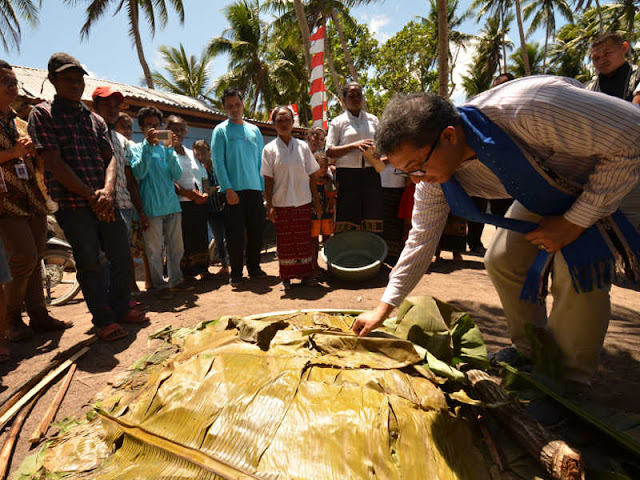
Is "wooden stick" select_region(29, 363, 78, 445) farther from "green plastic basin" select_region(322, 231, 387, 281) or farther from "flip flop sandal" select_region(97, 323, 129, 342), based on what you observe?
"green plastic basin" select_region(322, 231, 387, 281)

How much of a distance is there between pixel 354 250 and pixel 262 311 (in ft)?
5.52

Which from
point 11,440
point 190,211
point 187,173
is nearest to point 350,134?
point 187,173

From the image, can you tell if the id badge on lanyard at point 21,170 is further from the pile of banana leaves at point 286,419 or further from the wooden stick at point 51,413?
the pile of banana leaves at point 286,419

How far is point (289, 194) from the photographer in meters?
4.27

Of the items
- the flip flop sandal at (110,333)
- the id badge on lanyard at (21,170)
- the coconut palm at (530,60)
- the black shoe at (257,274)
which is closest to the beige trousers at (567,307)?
the flip flop sandal at (110,333)

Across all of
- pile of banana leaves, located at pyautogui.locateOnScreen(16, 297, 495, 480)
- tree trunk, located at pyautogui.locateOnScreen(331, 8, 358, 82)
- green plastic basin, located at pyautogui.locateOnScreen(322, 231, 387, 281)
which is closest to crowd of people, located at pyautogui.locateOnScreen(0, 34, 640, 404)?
green plastic basin, located at pyautogui.locateOnScreen(322, 231, 387, 281)

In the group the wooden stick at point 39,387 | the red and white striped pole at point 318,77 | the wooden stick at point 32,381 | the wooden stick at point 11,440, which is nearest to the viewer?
the wooden stick at point 11,440

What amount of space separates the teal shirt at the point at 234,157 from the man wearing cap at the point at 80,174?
4.69 ft

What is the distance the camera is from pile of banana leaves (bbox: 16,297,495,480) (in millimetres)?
1217

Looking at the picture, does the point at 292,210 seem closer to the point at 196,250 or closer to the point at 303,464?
the point at 196,250

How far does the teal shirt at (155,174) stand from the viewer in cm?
407

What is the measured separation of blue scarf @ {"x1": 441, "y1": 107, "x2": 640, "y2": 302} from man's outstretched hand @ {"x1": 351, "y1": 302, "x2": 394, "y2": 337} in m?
0.62

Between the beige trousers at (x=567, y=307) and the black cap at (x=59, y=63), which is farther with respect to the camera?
the black cap at (x=59, y=63)

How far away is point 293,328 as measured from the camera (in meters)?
1.82
